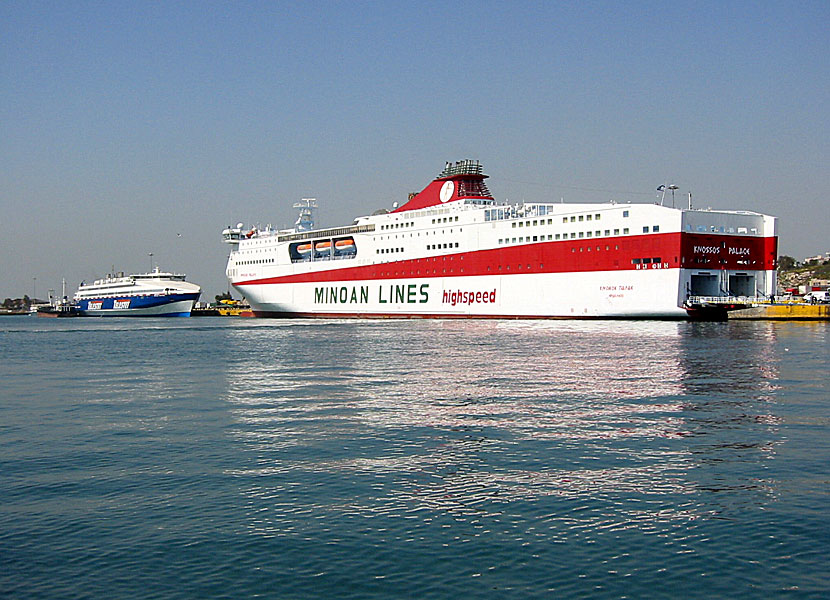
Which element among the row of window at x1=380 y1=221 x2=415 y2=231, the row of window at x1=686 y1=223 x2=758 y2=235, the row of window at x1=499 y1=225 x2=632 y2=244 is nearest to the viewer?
the row of window at x1=686 y1=223 x2=758 y2=235

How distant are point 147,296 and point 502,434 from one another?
109m

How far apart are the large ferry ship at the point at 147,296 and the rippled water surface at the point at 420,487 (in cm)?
9510

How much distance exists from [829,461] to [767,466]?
1065 mm

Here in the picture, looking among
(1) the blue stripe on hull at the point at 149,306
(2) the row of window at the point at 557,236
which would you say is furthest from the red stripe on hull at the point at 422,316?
(1) the blue stripe on hull at the point at 149,306

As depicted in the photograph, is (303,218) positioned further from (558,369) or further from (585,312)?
(558,369)

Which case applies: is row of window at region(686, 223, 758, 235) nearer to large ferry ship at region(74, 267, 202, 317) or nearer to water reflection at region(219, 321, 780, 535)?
water reflection at region(219, 321, 780, 535)

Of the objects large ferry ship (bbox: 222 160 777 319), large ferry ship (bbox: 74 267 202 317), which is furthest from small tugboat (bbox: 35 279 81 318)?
large ferry ship (bbox: 222 160 777 319)

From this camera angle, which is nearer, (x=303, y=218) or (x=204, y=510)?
(x=204, y=510)

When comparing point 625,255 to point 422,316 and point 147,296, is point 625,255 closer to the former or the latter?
point 422,316

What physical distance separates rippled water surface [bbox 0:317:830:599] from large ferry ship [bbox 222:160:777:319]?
28.8 meters

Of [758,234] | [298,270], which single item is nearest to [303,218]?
[298,270]

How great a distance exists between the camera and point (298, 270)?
81438 millimetres

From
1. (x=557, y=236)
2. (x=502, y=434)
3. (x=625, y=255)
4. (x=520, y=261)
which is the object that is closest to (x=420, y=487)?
(x=502, y=434)

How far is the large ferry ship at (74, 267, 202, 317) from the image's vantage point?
380 ft
